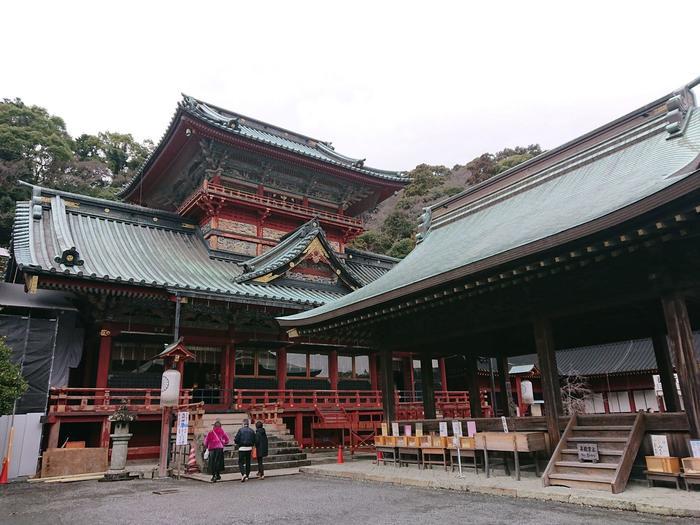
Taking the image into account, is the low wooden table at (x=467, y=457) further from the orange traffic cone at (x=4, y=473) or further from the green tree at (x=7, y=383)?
the orange traffic cone at (x=4, y=473)

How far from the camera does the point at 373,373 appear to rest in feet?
73.5

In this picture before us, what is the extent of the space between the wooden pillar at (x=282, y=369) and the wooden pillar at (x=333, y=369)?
2.16 m

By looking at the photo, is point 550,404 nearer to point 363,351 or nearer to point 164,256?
point 363,351

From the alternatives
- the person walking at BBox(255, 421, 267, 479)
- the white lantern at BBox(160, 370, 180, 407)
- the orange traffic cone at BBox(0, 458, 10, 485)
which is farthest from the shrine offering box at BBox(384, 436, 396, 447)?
the orange traffic cone at BBox(0, 458, 10, 485)

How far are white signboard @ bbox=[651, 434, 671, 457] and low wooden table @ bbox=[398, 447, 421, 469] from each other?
5.15 metres

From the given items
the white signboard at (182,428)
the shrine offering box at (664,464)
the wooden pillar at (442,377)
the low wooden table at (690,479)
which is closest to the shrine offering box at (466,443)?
the shrine offering box at (664,464)

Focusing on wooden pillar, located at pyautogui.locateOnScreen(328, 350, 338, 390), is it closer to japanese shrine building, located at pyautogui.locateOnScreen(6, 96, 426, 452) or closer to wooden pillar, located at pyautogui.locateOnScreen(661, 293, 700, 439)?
japanese shrine building, located at pyautogui.locateOnScreen(6, 96, 426, 452)

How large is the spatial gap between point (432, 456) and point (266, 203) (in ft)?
48.2

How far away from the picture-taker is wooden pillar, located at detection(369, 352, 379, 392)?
72.9 feet

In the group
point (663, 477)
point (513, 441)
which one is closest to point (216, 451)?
point (513, 441)

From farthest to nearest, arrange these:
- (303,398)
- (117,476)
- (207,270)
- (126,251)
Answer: (207,270) < (126,251) < (303,398) < (117,476)

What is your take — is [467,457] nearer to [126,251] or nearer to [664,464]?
[664,464]

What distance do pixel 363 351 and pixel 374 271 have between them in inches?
241

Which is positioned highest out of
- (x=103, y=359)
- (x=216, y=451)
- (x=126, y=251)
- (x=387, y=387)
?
(x=126, y=251)
